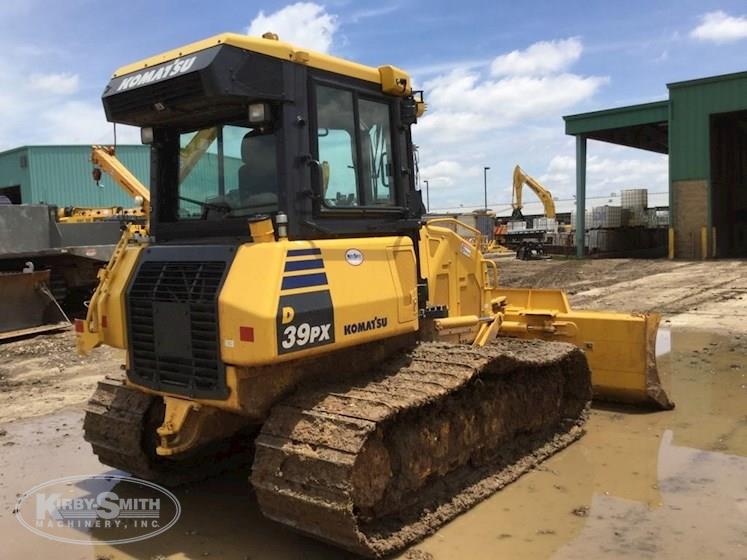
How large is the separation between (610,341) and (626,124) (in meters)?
22.3

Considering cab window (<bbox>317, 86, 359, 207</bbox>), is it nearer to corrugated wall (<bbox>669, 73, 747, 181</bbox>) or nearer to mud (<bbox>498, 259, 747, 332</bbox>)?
mud (<bbox>498, 259, 747, 332</bbox>)

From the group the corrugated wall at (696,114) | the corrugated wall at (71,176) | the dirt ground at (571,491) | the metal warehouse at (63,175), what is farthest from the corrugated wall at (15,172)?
the corrugated wall at (696,114)

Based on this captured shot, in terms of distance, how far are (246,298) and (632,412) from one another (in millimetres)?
4691

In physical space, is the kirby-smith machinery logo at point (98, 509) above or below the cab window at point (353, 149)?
below

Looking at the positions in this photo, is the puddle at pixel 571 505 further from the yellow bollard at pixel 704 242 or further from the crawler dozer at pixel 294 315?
the yellow bollard at pixel 704 242

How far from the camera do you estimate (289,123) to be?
4156 millimetres

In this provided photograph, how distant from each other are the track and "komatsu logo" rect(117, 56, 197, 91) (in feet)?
6.99

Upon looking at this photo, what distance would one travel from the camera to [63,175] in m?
32.7

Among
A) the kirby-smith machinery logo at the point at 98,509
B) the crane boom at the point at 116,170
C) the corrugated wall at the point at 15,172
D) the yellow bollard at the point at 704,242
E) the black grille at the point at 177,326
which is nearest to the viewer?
the black grille at the point at 177,326

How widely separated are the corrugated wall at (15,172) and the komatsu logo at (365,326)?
3215 centimetres

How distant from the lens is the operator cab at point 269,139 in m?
4.07

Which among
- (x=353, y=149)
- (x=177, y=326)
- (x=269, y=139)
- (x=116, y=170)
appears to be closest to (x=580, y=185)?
(x=116, y=170)

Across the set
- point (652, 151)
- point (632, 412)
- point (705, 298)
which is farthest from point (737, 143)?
point (632, 412)

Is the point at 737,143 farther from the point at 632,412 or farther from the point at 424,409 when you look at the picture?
the point at 424,409
